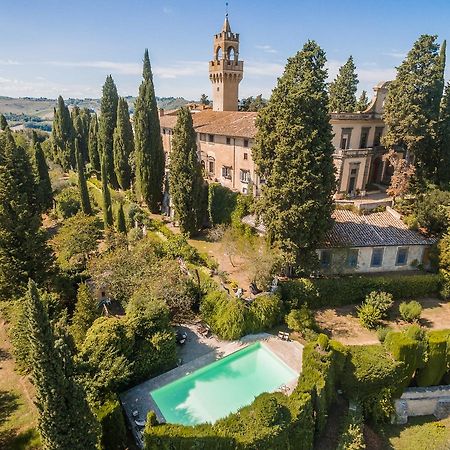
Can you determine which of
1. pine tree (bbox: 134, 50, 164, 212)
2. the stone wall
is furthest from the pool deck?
pine tree (bbox: 134, 50, 164, 212)

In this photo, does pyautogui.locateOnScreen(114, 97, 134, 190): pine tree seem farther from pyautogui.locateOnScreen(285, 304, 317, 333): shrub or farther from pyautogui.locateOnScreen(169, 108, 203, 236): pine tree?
pyautogui.locateOnScreen(285, 304, 317, 333): shrub

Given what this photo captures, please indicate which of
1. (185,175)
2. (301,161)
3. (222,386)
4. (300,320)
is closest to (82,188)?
(185,175)

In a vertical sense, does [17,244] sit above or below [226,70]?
below

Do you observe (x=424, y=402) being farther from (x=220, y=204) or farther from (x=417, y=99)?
(x=417, y=99)

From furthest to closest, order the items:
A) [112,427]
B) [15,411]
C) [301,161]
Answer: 1. [301,161]
2. [15,411]
3. [112,427]

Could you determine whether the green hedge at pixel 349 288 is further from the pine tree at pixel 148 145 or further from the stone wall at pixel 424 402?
the pine tree at pixel 148 145

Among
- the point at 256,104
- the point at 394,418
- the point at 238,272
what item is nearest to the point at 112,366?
the point at 238,272

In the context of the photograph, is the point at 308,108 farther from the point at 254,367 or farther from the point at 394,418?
the point at 394,418
